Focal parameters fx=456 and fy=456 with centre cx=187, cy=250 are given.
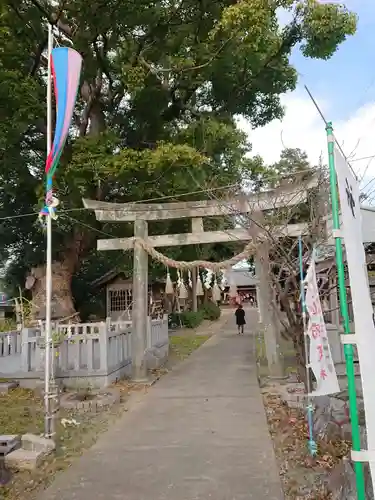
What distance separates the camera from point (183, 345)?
773 inches

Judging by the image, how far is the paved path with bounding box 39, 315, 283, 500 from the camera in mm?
4586

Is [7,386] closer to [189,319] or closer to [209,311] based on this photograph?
[189,319]

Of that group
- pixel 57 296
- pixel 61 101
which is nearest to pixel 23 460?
pixel 61 101

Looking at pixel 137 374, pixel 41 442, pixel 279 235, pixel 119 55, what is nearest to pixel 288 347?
pixel 137 374

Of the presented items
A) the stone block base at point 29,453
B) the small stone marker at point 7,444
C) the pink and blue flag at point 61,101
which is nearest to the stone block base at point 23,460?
the stone block base at point 29,453

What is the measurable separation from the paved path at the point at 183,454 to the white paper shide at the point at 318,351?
1136mm

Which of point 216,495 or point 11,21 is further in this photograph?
point 11,21

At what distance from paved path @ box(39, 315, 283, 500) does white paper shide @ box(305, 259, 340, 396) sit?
3.73ft

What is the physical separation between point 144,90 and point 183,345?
10735 millimetres

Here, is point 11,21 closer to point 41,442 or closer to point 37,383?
point 37,383

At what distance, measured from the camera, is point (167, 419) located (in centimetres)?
757

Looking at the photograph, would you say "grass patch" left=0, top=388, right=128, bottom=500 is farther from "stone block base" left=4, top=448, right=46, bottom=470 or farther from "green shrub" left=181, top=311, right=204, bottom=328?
"green shrub" left=181, top=311, right=204, bottom=328

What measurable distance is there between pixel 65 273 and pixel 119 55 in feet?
25.7

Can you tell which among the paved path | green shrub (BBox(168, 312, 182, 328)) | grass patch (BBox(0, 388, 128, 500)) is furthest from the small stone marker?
green shrub (BBox(168, 312, 182, 328))
